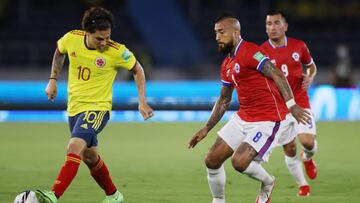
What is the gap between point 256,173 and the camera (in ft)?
29.6

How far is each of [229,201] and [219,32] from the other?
204 cm

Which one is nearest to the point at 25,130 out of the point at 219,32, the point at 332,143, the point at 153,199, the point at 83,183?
the point at 332,143

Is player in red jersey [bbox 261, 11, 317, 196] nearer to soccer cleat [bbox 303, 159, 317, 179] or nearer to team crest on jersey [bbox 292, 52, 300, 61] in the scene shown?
team crest on jersey [bbox 292, 52, 300, 61]

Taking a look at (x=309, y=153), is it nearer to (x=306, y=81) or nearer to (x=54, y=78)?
(x=306, y=81)

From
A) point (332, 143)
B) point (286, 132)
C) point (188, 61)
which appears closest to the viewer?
point (286, 132)

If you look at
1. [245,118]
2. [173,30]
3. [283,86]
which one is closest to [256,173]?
[245,118]

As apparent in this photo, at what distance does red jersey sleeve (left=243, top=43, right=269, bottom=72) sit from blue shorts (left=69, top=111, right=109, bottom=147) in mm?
1623

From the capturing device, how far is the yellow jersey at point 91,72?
931cm

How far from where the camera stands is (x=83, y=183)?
1161 centimetres

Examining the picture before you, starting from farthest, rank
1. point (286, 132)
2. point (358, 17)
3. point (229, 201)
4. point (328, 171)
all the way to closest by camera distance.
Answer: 1. point (358, 17)
2. point (328, 171)
3. point (286, 132)
4. point (229, 201)

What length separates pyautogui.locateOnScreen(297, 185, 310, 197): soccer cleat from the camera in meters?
10.5

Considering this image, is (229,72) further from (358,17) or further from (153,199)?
(358,17)

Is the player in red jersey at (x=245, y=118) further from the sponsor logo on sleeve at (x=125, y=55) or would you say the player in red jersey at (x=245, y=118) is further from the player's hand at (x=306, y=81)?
the player's hand at (x=306, y=81)

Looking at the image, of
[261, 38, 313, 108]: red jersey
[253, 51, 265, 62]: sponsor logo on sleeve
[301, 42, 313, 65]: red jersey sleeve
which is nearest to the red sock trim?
[253, 51, 265, 62]: sponsor logo on sleeve
